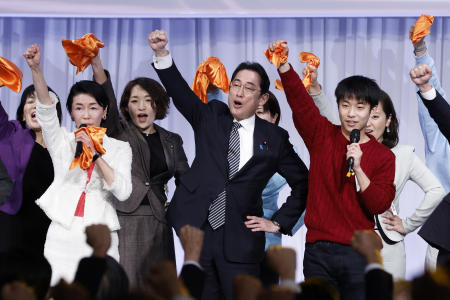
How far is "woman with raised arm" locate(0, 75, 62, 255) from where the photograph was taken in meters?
3.47

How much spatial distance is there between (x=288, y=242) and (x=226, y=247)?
2.69 meters

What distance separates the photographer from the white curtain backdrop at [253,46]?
5.66 meters

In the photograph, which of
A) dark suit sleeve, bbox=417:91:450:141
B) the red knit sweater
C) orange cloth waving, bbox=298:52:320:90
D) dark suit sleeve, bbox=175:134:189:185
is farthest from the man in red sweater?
dark suit sleeve, bbox=175:134:189:185

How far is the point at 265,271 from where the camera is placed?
3.29 meters

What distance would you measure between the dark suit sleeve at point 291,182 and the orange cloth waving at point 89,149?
2.71ft

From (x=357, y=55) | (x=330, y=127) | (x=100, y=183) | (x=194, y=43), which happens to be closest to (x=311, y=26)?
(x=357, y=55)

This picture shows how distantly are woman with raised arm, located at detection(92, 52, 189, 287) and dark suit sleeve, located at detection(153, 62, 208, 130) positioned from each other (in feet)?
1.42

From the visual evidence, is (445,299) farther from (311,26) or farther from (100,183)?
(311,26)

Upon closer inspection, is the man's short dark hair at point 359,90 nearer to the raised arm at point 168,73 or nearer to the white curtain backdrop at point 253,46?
the raised arm at point 168,73

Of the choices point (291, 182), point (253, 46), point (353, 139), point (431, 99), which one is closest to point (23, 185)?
point (291, 182)

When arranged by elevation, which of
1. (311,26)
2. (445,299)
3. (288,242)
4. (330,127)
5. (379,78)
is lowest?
(288,242)

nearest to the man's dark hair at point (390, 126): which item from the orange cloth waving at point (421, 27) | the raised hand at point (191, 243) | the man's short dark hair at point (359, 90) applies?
the orange cloth waving at point (421, 27)

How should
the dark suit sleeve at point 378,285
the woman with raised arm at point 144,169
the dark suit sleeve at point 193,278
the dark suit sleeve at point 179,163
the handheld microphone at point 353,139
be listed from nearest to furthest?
1. the dark suit sleeve at point 378,285
2. the dark suit sleeve at point 193,278
3. the handheld microphone at point 353,139
4. the woman with raised arm at point 144,169
5. the dark suit sleeve at point 179,163

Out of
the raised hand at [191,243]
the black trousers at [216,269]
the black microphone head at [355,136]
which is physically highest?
the black microphone head at [355,136]
